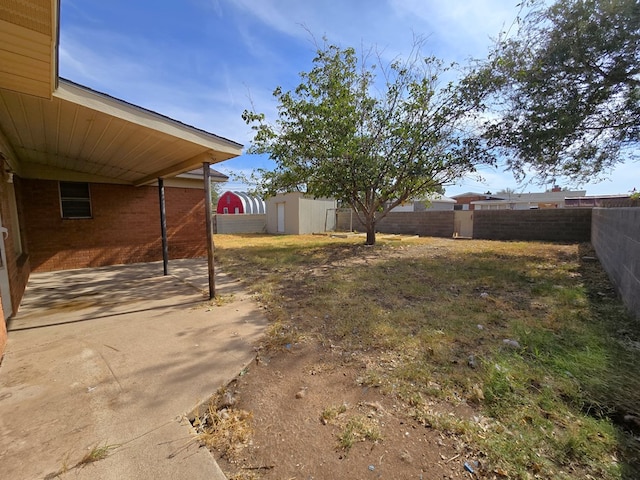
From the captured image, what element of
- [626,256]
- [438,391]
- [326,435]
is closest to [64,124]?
[326,435]

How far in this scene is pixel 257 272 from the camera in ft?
22.2

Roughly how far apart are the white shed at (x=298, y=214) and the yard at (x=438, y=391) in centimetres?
1312

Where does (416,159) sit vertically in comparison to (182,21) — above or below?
below

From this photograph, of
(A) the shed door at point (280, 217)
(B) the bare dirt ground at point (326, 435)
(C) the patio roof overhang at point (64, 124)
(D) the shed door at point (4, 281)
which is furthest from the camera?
(A) the shed door at point (280, 217)

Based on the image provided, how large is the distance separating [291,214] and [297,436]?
1629 centimetres

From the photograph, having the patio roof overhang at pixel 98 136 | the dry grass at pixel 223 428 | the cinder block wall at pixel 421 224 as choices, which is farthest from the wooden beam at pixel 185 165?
the cinder block wall at pixel 421 224

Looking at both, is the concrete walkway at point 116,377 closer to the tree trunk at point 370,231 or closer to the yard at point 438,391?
the yard at point 438,391

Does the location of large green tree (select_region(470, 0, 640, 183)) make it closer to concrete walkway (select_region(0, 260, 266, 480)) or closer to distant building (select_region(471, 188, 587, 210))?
concrete walkway (select_region(0, 260, 266, 480))

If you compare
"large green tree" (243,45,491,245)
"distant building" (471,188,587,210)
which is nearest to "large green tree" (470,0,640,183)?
"large green tree" (243,45,491,245)

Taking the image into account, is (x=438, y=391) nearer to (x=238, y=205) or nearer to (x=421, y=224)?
(x=421, y=224)

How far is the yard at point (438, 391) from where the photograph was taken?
162 centimetres

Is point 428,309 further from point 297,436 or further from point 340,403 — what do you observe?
point 297,436

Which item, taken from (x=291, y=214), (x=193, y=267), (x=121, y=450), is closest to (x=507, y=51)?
(x=193, y=267)

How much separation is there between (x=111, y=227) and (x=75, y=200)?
37.1 inches
